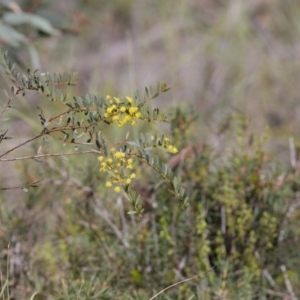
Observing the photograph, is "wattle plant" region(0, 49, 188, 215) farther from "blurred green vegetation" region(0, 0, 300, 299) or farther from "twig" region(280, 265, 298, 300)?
"twig" region(280, 265, 298, 300)

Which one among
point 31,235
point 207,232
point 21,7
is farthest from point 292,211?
point 21,7

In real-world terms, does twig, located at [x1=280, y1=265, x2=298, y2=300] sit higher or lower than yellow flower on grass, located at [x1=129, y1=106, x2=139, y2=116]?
lower

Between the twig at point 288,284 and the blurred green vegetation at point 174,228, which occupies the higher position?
the blurred green vegetation at point 174,228

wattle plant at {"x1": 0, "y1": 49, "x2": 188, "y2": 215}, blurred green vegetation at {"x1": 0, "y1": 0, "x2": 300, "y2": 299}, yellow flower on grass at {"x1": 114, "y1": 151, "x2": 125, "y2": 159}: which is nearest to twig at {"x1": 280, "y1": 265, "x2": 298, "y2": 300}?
blurred green vegetation at {"x1": 0, "y1": 0, "x2": 300, "y2": 299}

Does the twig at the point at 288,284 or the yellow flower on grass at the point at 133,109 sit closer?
the yellow flower on grass at the point at 133,109

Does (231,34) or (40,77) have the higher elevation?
(231,34)

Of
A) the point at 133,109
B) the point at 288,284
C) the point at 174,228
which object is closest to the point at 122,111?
the point at 133,109

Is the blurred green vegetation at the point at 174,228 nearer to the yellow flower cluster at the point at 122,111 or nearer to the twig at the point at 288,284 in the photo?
the twig at the point at 288,284

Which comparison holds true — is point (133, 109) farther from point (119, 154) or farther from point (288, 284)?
point (288, 284)

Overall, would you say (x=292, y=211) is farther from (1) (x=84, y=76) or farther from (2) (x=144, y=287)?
Answer: (1) (x=84, y=76)

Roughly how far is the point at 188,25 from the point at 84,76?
30.6 inches

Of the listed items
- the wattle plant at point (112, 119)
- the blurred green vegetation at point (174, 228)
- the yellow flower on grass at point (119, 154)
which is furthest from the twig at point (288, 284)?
the yellow flower on grass at point (119, 154)

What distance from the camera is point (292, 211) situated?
5.96ft

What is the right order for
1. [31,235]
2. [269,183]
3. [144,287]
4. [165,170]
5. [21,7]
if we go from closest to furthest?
1. [165,170]
2. [144,287]
3. [269,183]
4. [31,235]
5. [21,7]
